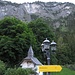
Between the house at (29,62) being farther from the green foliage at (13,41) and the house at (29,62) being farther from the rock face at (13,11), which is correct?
the rock face at (13,11)

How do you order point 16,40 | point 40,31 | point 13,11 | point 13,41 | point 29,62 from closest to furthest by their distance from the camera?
1. point 13,41
2. point 16,40
3. point 29,62
4. point 40,31
5. point 13,11

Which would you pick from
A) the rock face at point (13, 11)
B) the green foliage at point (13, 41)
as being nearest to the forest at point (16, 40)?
the green foliage at point (13, 41)

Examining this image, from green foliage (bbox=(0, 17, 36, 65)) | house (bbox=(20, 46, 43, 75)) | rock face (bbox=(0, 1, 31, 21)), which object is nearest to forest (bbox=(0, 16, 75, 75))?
green foliage (bbox=(0, 17, 36, 65))

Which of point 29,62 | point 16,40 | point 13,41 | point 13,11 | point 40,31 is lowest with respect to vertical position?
point 13,11

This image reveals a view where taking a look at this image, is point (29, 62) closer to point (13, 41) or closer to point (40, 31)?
point (13, 41)

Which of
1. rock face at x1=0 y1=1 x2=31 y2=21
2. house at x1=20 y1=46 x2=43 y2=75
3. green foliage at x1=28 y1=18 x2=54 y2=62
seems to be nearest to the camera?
house at x1=20 y1=46 x2=43 y2=75

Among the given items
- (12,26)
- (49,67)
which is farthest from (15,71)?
(12,26)

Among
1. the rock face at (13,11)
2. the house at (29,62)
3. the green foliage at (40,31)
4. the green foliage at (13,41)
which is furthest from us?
the rock face at (13,11)

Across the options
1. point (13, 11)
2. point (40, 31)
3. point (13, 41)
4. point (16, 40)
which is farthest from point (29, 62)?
point (13, 11)

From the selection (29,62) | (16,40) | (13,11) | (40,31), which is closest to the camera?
(16,40)

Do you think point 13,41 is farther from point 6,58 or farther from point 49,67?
point 49,67

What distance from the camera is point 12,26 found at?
184ft

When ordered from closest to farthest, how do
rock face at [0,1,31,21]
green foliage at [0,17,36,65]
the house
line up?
1. green foliage at [0,17,36,65]
2. the house
3. rock face at [0,1,31,21]

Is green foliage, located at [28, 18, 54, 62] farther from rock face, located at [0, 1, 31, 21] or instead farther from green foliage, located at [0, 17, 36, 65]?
rock face, located at [0, 1, 31, 21]
